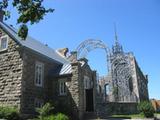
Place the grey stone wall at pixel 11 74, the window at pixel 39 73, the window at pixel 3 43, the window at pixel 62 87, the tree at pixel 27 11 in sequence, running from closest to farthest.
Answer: the tree at pixel 27 11, the grey stone wall at pixel 11 74, the window at pixel 39 73, the window at pixel 62 87, the window at pixel 3 43

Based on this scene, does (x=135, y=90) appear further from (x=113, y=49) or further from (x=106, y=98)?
(x=113, y=49)

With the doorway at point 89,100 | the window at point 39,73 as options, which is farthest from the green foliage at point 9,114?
the doorway at point 89,100

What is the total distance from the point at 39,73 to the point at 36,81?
91 centimetres

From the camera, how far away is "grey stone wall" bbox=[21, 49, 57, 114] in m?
19.9

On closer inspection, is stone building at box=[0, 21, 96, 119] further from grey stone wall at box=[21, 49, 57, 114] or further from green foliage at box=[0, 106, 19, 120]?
green foliage at box=[0, 106, 19, 120]

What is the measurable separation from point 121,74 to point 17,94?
31284mm

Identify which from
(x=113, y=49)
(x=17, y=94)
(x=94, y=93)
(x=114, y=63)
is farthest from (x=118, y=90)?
(x=17, y=94)

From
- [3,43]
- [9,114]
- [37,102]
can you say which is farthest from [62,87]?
[3,43]

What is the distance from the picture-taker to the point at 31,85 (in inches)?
821

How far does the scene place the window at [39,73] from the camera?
72.1ft

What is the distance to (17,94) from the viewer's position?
19.6 meters

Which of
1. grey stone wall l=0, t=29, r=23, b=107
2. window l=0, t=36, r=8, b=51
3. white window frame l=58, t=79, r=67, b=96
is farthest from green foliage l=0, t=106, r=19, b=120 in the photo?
window l=0, t=36, r=8, b=51

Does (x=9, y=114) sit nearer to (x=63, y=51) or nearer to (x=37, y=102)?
(x=37, y=102)

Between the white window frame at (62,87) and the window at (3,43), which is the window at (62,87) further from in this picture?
the window at (3,43)
